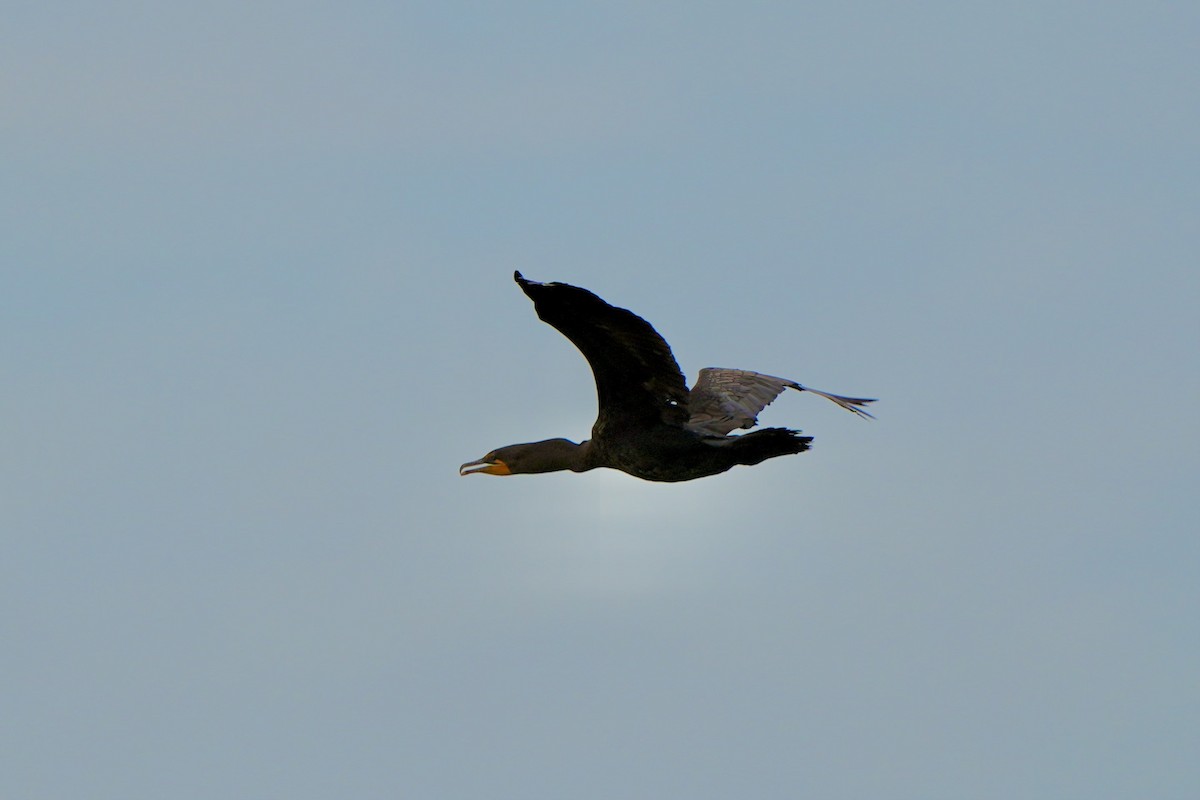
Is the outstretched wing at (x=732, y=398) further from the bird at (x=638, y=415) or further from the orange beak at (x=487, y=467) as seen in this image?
the orange beak at (x=487, y=467)

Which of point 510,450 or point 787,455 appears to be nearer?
point 787,455

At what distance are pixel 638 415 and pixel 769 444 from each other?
1019 mm

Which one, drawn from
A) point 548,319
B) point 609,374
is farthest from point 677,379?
point 548,319

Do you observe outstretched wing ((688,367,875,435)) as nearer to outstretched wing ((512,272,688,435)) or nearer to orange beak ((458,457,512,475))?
outstretched wing ((512,272,688,435))

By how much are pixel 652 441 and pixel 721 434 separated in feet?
2.03

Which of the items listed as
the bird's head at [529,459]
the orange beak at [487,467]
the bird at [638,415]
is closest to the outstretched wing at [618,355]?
the bird at [638,415]

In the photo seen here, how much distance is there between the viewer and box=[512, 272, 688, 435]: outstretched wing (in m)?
10.6

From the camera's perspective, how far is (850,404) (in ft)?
40.9

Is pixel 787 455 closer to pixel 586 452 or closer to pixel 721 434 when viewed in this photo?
pixel 721 434

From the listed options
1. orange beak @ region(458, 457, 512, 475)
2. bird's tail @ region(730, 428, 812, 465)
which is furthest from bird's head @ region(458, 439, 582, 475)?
bird's tail @ region(730, 428, 812, 465)

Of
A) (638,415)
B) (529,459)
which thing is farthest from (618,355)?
(529,459)

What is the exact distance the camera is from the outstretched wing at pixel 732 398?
12.6m

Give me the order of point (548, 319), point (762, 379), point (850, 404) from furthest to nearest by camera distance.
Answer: point (762, 379) → point (850, 404) → point (548, 319)

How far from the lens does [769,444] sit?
11.4 m
